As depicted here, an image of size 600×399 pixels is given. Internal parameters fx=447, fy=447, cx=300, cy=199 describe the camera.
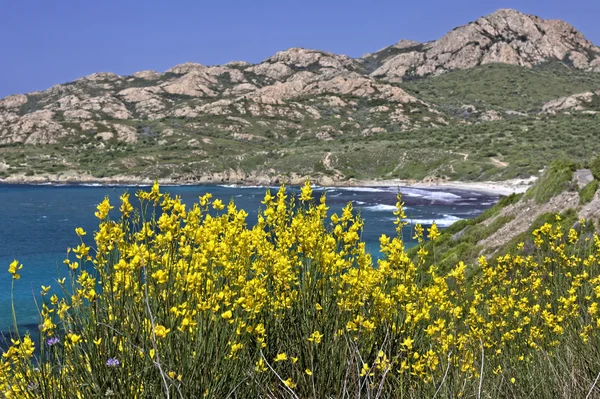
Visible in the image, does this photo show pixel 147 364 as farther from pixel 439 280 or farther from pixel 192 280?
pixel 439 280

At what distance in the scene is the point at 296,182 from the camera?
305 feet

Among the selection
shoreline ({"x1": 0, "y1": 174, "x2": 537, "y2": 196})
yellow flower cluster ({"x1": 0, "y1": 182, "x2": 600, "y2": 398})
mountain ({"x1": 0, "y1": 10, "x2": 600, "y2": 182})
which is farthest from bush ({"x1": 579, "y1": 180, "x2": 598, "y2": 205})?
mountain ({"x1": 0, "y1": 10, "x2": 600, "y2": 182})

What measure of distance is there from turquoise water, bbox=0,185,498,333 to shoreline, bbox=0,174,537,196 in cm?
542

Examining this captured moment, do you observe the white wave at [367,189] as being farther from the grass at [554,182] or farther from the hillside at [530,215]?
the grass at [554,182]

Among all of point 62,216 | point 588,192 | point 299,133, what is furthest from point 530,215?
point 299,133

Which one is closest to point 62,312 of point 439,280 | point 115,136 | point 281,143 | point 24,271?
point 439,280

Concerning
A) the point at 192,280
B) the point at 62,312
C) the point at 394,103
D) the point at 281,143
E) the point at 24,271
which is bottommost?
the point at 24,271

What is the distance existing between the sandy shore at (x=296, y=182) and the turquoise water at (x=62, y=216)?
522 cm

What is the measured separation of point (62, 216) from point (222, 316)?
59.5m

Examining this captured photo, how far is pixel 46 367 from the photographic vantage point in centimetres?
340

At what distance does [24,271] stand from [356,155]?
79689 millimetres

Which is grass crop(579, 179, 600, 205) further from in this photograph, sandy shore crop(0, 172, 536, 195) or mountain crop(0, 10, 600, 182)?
mountain crop(0, 10, 600, 182)

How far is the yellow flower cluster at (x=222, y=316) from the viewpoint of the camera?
10.4ft

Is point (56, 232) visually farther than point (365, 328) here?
Yes
